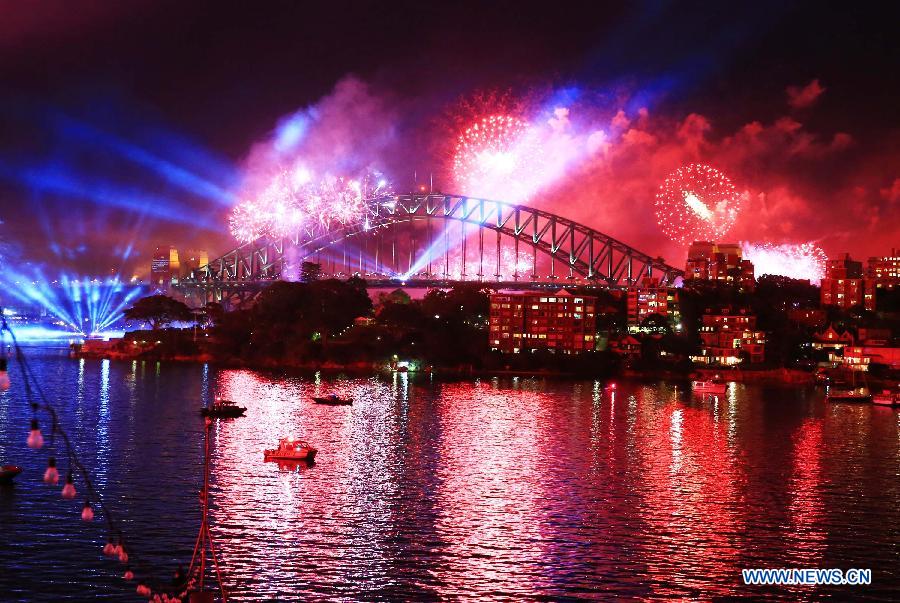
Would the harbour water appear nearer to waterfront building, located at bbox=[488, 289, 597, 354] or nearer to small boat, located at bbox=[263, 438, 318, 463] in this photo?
small boat, located at bbox=[263, 438, 318, 463]

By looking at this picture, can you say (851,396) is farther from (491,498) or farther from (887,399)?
(491,498)

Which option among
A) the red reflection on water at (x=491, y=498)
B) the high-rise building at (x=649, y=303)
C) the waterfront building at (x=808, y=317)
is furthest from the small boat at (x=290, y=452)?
the waterfront building at (x=808, y=317)

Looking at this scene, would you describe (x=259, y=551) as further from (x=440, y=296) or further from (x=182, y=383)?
(x=440, y=296)

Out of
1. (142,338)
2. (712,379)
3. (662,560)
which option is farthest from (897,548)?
(142,338)

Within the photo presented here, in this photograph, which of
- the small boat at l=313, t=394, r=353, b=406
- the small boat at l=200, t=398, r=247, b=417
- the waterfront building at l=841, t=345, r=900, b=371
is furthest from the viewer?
the waterfront building at l=841, t=345, r=900, b=371

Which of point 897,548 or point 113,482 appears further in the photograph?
point 113,482

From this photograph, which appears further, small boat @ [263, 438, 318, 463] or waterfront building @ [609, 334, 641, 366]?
waterfront building @ [609, 334, 641, 366]

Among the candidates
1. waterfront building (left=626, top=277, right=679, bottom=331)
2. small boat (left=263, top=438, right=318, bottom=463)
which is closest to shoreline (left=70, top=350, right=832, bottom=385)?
waterfront building (left=626, top=277, right=679, bottom=331)
